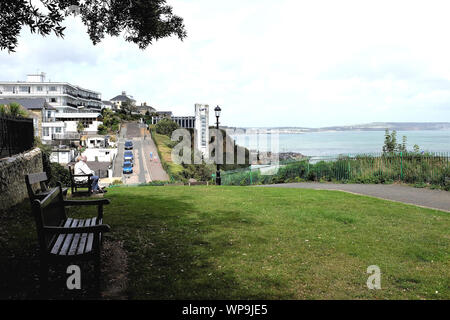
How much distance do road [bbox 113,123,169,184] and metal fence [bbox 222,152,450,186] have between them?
34.1 m

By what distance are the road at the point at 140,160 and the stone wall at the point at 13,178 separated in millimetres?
44678

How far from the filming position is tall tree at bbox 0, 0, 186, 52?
283 inches

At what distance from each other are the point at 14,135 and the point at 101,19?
174 inches

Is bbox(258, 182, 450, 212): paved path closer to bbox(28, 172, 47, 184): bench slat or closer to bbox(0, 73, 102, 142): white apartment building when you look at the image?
bbox(28, 172, 47, 184): bench slat

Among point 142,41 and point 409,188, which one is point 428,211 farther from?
point 142,41

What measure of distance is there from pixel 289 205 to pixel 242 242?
4.55 meters

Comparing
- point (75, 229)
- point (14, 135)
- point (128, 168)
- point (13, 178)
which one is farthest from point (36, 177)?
point (128, 168)

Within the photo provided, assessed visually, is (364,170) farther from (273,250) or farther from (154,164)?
(154,164)

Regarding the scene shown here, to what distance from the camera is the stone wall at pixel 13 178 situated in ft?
28.3

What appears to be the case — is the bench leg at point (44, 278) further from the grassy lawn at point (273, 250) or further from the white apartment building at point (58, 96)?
the white apartment building at point (58, 96)

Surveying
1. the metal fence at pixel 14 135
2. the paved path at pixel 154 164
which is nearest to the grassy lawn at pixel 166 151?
the paved path at pixel 154 164

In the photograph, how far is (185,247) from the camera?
20.8 ft

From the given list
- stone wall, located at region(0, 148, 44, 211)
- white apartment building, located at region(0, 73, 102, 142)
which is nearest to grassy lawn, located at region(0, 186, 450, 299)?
stone wall, located at region(0, 148, 44, 211)
